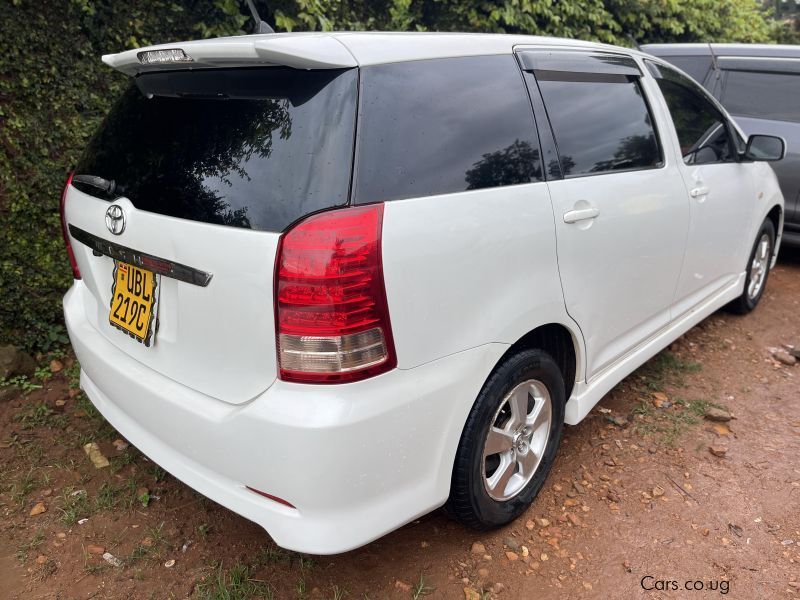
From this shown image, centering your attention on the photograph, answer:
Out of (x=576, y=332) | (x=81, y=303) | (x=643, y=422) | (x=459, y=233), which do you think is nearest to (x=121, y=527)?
(x=81, y=303)

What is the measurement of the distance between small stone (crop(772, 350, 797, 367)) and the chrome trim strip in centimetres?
361

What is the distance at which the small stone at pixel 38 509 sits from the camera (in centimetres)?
252

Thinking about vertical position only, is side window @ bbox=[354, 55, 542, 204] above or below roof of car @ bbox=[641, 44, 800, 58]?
above

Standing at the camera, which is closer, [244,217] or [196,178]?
[244,217]

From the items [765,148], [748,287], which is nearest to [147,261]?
[765,148]

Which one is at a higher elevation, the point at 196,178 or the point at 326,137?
the point at 326,137

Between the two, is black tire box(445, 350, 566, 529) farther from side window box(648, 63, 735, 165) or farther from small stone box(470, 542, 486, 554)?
side window box(648, 63, 735, 165)

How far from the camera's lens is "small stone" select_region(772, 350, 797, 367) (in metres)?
3.83

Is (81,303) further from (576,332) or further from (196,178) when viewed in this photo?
(576,332)

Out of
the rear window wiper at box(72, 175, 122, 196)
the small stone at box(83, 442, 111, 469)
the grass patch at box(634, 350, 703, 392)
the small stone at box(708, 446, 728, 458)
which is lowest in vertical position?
the grass patch at box(634, 350, 703, 392)

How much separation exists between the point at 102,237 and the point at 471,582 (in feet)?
5.63

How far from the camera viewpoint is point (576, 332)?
95.3 inches

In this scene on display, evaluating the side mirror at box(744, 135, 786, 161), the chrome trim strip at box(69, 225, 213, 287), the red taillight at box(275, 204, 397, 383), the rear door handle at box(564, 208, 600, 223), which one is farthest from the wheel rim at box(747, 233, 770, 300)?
the chrome trim strip at box(69, 225, 213, 287)

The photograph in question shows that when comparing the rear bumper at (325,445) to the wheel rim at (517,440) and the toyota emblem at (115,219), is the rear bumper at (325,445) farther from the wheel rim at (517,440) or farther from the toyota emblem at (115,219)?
the toyota emblem at (115,219)
